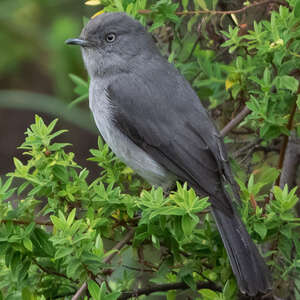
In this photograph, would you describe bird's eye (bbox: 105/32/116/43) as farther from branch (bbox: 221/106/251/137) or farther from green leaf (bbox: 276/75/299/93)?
green leaf (bbox: 276/75/299/93)

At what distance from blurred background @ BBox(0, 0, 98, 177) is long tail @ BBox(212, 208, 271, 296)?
126 inches

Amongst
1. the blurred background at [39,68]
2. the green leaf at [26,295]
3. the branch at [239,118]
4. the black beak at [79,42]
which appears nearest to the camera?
the green leaf at [26,295]

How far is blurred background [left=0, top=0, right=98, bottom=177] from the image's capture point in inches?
237

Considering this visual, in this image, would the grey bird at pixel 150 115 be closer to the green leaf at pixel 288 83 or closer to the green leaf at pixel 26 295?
the green leaf at pixel 288 83

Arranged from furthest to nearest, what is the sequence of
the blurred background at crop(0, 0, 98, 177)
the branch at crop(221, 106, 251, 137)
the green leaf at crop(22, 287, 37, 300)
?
the blurred background at crop(0, 0, 98, 177)
the branch at crop(221, 106, 251, 137)
the green leaf at crop(22, 287, 37, 300)

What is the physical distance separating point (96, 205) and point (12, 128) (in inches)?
210

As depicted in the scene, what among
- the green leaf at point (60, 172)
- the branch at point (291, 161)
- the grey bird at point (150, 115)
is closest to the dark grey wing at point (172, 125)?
the grey bird at point (150, 115)

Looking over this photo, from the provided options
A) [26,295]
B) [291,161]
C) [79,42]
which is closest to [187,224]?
[26,295]

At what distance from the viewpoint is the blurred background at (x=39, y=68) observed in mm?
6016

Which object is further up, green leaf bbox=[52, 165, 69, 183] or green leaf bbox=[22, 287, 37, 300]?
green leaf bbox=[52, 165, 69, 183]

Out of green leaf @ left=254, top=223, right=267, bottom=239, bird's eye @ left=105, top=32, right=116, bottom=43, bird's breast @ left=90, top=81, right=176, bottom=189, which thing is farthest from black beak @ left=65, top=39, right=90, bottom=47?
green leaf @ left=254, top=223, right=267, bottom=239

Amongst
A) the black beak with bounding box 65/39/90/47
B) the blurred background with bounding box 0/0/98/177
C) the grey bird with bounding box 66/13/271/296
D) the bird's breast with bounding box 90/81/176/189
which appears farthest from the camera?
the blurred background with bounding box 0/0/98/177

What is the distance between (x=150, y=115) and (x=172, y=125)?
14 cm

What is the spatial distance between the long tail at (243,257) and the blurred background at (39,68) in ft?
10.5
